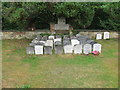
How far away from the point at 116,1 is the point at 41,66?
8.61 m

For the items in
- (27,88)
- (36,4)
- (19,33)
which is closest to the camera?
(27,88)

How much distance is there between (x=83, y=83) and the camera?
6281 mm

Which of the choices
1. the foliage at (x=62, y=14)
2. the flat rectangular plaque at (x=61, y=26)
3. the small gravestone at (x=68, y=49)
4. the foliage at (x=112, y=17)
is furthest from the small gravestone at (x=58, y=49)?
the foliage at (x=112, y=17)

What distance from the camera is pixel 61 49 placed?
371 inches

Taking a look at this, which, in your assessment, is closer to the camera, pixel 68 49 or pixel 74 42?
pixel 68 49

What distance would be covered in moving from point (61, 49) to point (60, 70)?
2.15 metres

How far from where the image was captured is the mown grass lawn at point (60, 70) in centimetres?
629

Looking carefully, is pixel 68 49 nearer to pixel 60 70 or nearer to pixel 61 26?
pixel 60 70

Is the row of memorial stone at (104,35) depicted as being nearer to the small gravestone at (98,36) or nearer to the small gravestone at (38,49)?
the small gravestone at (98,36)

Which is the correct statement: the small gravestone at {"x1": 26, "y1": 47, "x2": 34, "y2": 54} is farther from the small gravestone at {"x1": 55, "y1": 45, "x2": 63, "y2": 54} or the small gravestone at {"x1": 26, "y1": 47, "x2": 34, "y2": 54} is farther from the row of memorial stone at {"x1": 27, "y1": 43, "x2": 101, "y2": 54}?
the small gravestone at {"x1": 55, "y1": 45, "x2": 63, "y2": 54}

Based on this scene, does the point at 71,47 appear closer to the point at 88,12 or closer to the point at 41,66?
the point at 41,66

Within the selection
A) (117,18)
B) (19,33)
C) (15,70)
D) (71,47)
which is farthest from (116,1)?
(15,70)

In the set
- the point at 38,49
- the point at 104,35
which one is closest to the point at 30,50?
the point at 38,49

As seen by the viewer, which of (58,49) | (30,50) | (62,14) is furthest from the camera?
(62,14)
